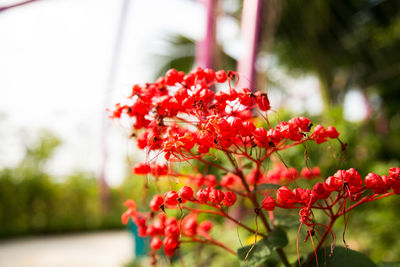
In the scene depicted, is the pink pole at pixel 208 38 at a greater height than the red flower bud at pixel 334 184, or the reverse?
the pink pole at pixel 208 38

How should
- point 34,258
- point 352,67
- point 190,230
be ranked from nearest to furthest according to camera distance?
point 190,230 < point 34,258 < point 352,67

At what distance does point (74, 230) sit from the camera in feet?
20.1

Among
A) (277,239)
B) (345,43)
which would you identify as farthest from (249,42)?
(345,43)

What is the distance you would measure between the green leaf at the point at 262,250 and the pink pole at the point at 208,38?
1.16 m

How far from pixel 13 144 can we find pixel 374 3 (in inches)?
261

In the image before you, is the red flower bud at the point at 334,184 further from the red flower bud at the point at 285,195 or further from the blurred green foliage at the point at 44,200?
the blurred green foliage at the point at 44,200

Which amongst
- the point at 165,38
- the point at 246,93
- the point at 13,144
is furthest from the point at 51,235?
the point at 246,93

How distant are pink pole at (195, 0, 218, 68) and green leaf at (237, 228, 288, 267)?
116cm

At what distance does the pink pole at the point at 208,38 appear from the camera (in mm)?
1488

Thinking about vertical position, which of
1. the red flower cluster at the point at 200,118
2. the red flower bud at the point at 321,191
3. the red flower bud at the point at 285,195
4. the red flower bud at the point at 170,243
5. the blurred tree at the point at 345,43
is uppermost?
the blurred tree at the point at 345,43

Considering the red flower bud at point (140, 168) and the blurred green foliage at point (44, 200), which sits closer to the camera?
the red flower bud at point (140, 168)

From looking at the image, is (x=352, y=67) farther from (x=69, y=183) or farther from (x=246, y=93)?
A: (x=69, y=183)

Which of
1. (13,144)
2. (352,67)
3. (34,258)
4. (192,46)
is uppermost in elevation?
(192,46)

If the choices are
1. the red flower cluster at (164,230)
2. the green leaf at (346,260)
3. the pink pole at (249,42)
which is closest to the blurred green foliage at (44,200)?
the pink pole at (249,42)
